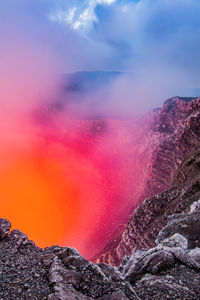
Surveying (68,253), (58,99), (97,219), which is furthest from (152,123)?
(68,253)

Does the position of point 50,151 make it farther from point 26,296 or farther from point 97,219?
point 26,296

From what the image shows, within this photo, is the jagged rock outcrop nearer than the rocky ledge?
No

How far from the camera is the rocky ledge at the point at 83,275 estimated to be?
934 cm

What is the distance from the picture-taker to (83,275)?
10.4 m

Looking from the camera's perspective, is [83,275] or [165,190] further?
[165,190]

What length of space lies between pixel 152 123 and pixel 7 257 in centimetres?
10819

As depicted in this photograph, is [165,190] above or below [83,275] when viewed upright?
above

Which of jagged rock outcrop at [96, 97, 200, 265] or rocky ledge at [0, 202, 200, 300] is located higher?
jagged rock outcrop at [96, 97, 200, 265]

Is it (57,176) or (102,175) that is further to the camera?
(57,176)

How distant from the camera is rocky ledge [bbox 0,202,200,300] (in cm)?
934

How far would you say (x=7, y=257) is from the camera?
11.2 metres

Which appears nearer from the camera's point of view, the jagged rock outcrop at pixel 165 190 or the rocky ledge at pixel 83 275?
the rocky ledge at pixel 83 275

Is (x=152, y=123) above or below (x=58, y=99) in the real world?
below

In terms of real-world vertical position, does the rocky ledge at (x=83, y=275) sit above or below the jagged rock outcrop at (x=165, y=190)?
below
